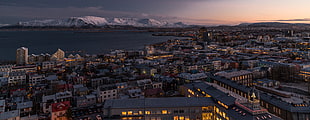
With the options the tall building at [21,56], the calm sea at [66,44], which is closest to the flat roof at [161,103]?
the tall building at [21,56]

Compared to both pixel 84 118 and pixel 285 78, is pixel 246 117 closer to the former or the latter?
pixel 84 118

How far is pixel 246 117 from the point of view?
295 inches

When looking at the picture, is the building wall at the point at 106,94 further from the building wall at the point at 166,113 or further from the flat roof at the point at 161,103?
the building wall at the point at 166,113

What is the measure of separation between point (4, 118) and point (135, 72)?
12.4 metres

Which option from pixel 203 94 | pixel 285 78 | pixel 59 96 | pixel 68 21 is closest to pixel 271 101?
pixel 203 94

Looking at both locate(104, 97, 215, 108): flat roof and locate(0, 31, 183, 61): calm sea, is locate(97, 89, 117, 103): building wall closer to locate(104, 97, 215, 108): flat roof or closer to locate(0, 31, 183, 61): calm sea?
locate(104, 97, 215, 108): flat roof

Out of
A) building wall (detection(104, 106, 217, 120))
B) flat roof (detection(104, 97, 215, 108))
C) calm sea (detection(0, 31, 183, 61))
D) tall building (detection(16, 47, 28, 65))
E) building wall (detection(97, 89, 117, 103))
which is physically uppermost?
calm sea (detection(0, 31, 183, 61))

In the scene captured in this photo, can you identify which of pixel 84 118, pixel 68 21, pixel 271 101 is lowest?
pixel 84 118

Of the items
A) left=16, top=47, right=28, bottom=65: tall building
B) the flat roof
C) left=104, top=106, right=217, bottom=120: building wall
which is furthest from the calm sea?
left=104, top=106, right=217, bottom=120: building wall

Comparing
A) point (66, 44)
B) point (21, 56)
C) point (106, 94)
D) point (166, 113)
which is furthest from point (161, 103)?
point (66, 44)

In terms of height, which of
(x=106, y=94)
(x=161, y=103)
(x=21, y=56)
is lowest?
(x=106, y=94)

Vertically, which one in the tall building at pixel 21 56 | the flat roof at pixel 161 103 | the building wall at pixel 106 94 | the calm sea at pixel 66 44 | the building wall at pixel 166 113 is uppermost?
the calm sea at pixel 66 44

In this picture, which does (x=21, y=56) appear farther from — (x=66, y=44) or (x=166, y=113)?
(x=66, y=44)

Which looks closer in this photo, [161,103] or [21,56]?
[161,103]
